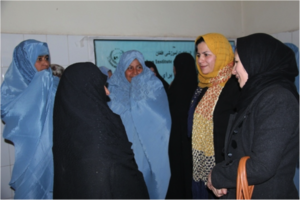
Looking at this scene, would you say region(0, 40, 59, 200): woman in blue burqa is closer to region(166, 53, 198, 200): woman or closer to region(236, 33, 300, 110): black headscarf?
region(166, 53, 198, 200): woman

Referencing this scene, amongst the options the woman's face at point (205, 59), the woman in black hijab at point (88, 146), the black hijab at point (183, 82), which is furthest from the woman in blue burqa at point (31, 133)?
the woman's face at point (205, 59)

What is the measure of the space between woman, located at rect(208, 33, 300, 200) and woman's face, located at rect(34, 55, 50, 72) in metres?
1.50

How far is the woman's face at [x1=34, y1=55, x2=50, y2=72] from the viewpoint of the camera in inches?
71.7

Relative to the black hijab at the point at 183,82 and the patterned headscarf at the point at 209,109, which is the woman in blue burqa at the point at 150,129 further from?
the patterned headscarf at the point at 209,109

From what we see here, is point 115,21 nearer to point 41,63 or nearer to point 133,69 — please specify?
point 133,69

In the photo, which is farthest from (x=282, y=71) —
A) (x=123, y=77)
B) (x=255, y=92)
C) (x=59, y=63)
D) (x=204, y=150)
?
(x=59, y=63)

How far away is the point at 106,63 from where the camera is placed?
2648mm

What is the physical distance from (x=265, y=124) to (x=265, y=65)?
0.28 meters

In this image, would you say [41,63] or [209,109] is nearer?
[209,109]

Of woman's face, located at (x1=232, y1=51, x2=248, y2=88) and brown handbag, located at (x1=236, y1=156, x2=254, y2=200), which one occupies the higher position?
woman's face, located at (x1=232, y1=51, x2=248, y2=88)

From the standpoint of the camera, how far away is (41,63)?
1.85 metres

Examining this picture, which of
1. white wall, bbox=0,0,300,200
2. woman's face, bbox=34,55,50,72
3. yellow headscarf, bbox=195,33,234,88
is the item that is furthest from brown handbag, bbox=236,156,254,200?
white wall, bbox=0,0,300,200

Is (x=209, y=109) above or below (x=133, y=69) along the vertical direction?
below

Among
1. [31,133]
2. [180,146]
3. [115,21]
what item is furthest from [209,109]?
[115,21]
